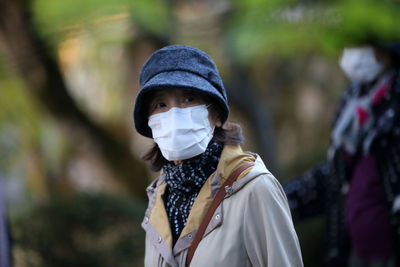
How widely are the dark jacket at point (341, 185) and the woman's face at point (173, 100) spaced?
6.14 feet

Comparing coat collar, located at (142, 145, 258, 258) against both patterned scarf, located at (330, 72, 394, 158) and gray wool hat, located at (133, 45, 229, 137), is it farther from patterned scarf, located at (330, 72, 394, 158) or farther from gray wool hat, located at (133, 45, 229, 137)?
patterned scarf, located at (330, 72, 394, 158)

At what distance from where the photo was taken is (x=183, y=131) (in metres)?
2.40

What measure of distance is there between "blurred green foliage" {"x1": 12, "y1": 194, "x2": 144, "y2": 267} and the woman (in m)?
2.80

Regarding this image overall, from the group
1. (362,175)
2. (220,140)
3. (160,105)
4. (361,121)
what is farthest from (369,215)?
(160,105)

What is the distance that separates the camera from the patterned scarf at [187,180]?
2.42m

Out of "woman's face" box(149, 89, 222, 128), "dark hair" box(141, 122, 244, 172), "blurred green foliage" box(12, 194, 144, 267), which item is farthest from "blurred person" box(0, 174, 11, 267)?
"woman's face" box(149, 89, 222, 128)

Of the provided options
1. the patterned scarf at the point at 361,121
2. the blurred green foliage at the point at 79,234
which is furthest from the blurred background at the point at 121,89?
the patterned scarf at the point at 361,121

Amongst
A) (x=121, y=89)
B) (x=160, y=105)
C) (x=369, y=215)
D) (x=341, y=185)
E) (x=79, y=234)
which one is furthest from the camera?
(x=121, y=89)

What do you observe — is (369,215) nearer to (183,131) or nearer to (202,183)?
(202,183)

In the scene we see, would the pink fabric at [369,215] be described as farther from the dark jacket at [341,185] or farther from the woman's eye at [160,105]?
the woman's eye at [160,105]

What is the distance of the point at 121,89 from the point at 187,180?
838cm

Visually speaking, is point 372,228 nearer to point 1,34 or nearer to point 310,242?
point 310,242

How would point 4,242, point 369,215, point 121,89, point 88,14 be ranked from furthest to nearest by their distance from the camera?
point 121,89 → point 88,14 → point 4,242 → point 369,215

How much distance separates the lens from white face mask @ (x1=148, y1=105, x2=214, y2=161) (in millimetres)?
2402
